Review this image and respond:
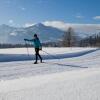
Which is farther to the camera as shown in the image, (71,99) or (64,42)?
(64,42)

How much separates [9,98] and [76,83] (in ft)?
9.14

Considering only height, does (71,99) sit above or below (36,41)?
below

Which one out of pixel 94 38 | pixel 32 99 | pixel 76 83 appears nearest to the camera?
pixel 32 99

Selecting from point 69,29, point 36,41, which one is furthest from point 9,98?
point 69,29

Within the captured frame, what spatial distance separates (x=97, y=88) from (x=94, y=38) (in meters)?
146

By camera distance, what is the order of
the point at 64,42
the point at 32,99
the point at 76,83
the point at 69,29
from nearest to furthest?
the point at 32,99 < the point at 76,83 < the point at 64,42 < the point at 69,29

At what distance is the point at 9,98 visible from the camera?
647 centimetres

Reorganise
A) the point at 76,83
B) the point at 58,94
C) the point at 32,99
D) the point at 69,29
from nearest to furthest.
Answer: the point at 32,99 < the point at 58,94 < the point at 76,83 < the point at 69,29

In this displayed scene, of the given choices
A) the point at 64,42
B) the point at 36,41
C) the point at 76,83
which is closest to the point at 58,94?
the point at 76,83

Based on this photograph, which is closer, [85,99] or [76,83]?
[85,99]

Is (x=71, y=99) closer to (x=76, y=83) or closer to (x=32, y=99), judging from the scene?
(x=32, y=99)

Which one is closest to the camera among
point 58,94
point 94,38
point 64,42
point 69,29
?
point 58,94

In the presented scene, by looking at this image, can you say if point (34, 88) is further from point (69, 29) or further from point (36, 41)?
point (69, 29)

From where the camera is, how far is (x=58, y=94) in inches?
275
